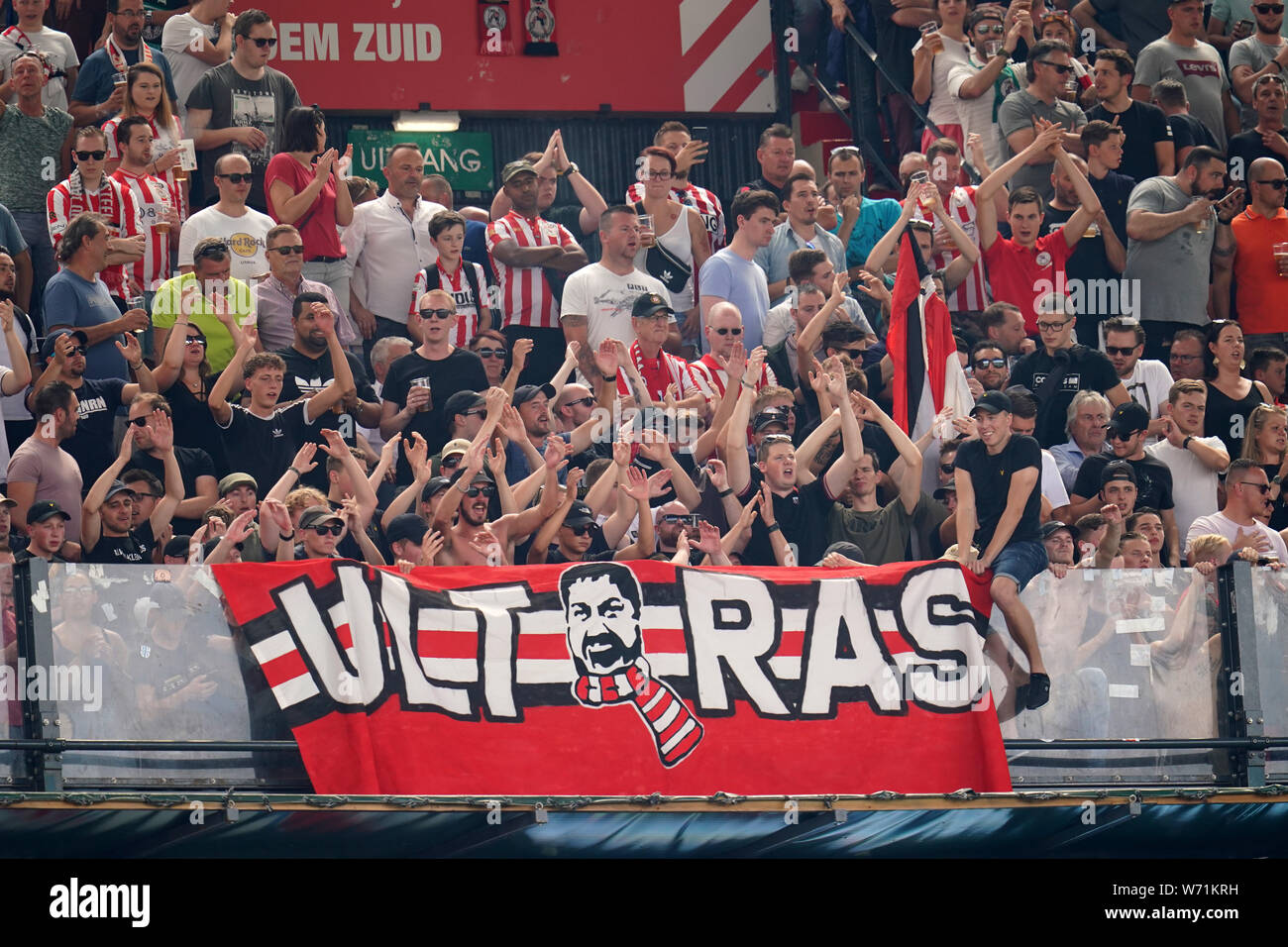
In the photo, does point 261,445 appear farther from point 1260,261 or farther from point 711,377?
point 1260,261

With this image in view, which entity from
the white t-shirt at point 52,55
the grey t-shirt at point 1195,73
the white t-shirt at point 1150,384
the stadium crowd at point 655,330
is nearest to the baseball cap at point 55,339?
the stadium crowd at point 655,330

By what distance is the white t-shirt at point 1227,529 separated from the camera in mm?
11875

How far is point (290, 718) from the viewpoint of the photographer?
9.12m

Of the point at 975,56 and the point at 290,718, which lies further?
the point at 975,56

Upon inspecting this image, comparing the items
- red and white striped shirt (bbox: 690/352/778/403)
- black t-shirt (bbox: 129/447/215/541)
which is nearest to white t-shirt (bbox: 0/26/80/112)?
black t-shirt (bbox: 129/447/215/541)

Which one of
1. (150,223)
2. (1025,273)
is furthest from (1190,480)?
(150,223)

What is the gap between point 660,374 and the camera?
12.5 m

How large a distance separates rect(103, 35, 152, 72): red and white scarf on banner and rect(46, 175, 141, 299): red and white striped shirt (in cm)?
130

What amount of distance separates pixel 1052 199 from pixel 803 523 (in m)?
4.39

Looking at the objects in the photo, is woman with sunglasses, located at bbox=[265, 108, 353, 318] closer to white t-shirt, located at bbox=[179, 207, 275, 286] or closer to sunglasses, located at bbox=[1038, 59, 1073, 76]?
white t-shirt, located at bbox=[179, 207, 275, 286]

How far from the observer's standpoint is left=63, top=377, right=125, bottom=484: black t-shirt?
10914 mm

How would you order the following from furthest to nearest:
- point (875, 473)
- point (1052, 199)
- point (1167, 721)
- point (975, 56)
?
point (975, 56), point (1052, 199), point (875, 473), point (1167, 721)
